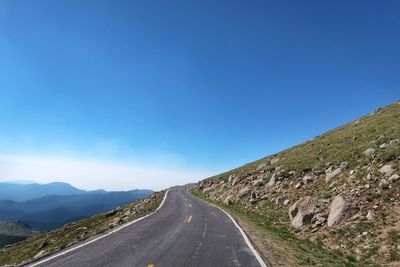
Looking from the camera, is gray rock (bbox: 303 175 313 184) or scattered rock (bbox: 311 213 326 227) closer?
scattered rock (bbox: 311 213 326 227)

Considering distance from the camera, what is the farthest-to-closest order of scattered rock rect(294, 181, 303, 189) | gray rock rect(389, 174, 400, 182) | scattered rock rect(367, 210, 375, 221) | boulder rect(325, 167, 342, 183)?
scattered rock rect(294, 181, 303, 189) → boulder rect(325, 167, 342, 183) → gray rock rect(389, 174, 400, 182) → scattered rock rect(367, 210, 375, 221)

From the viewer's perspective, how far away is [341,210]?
1962cm

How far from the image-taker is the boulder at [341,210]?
19.2 meters

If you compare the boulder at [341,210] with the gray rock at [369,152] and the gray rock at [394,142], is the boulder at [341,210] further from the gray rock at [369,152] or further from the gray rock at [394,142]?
the gray rock at [394,142]

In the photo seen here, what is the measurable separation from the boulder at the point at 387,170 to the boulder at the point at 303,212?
482cm

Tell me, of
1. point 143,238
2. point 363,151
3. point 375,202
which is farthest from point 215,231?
point 363,151

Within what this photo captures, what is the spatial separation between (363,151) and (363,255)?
16.5m

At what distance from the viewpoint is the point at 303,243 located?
18719mm

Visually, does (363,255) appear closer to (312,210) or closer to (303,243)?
(303,243)

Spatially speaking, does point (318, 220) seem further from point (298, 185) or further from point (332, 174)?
point (298, 185)

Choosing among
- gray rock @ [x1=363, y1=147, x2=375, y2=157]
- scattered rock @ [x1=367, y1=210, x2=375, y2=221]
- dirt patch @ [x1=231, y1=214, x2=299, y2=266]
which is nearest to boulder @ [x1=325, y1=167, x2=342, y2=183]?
gray rock @ [x1=363, y1=147, x2=375, y2=157]

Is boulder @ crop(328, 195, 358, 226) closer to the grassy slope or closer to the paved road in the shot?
the paved road

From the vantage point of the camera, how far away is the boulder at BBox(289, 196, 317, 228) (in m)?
22.1

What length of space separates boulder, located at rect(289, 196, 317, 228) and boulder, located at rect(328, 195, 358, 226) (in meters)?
1.70
